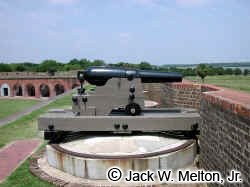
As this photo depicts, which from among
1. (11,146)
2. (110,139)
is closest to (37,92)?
(11,146)

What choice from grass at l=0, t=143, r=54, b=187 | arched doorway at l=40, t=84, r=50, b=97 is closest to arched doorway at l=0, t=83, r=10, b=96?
arched doorway at l=40, t=84, r=50, b=97

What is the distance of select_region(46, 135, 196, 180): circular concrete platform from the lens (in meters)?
4.57

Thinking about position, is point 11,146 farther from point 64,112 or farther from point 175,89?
point 175,89

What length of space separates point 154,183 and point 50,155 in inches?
89.8

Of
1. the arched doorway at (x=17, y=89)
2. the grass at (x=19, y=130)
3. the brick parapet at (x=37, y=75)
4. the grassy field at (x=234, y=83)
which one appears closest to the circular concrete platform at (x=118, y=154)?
the grass at (x=19, y=130)

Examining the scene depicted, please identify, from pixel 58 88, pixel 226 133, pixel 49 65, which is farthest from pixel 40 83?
pixel 49 65

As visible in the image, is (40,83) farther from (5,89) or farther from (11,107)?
(11,107)

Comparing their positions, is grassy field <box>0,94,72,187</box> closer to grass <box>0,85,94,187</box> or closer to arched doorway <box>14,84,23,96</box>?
grass <box>0,85,94,187</box>

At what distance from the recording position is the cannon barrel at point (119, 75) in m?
5.63

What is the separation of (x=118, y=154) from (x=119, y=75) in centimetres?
177

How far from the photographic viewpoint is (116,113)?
19.1ft

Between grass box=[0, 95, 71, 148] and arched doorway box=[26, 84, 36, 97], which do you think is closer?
grass box=[0, 95, 71, 148]

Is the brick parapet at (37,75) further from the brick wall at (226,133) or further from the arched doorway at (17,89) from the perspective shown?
the brick wall at (226,133)

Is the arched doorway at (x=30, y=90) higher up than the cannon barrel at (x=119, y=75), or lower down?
lower down
